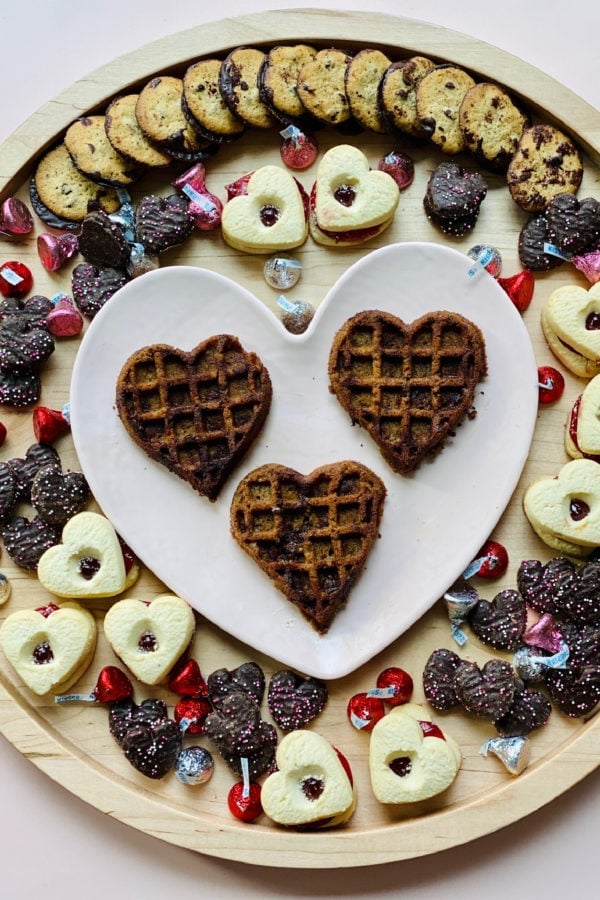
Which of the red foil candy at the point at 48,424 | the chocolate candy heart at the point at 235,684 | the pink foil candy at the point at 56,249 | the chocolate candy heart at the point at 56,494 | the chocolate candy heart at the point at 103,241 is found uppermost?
the chocolate candy heart at the point at 103,241

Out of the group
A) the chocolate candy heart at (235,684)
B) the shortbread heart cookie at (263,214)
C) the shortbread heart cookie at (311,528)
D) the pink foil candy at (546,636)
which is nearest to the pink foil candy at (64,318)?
the shortbread heart cookie at (263,214)

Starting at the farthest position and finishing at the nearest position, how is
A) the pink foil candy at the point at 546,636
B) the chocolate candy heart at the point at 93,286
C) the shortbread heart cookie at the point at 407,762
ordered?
1. the chocolate candy heart at the point at 93,286
2. the pink foil candy at the point at 546,636
3. the shortbread heart cookie at the point at 407,762

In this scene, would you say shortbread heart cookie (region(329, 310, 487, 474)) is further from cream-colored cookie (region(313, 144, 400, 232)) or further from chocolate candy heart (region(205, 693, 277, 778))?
chocolate candy heart (region(205, 693, 277, 778))

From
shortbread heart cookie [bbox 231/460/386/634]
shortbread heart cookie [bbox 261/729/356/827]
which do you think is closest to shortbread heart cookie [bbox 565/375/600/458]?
shortbread heart cookie [bbox 231/460/386/634]

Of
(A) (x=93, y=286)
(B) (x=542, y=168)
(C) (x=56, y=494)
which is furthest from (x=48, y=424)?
(B) (x=542, y=168)

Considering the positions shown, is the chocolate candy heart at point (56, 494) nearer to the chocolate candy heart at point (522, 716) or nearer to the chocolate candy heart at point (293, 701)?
the chocolate candy heart at point (293, 701)

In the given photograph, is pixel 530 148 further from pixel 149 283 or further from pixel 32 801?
pixel 32 801
